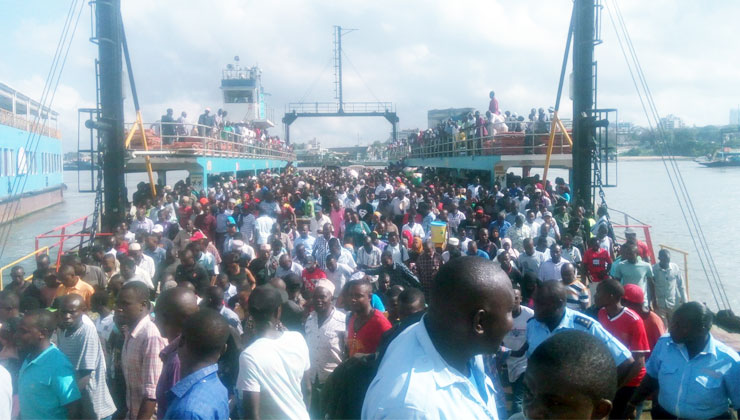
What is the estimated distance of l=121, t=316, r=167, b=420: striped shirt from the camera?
12.0ft

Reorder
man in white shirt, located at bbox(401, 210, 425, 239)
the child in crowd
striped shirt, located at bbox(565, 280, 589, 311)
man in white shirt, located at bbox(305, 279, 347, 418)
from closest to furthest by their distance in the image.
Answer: man in white shirt, located at bbox(305, 279, 347, 418) < striped shirt, located at bbox(565, 280, 589, 311) < the child in crowd < man in white shirt, located at bbox(401, 210, 425, 239)

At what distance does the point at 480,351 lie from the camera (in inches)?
75.5

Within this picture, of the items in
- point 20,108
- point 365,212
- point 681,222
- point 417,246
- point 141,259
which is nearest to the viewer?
point 141,259

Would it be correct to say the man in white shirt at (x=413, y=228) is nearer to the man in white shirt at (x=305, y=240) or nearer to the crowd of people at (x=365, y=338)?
the crowd of people at (x=365, y=338)

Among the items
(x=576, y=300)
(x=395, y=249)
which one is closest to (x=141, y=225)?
(x=395, y=249)

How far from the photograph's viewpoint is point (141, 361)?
3740mm

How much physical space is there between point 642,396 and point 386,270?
376cm

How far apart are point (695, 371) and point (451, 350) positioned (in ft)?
8.13

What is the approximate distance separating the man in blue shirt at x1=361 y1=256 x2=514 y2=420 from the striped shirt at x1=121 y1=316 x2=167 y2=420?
7.35ft

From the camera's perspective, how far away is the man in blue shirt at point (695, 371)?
3525mm

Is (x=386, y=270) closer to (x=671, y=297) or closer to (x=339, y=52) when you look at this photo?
(x=671, y=297)

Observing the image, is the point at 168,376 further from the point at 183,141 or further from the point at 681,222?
the point at 681,222

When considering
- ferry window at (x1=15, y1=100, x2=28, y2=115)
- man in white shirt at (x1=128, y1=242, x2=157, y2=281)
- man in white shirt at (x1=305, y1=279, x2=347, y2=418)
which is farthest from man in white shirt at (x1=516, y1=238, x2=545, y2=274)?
ferry window at (x1=15, y1=100, x2=28, y2=115)

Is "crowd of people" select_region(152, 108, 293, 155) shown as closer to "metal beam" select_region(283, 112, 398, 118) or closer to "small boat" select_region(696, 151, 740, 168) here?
"metal beam" select_region(283, 112, 398, 118)
